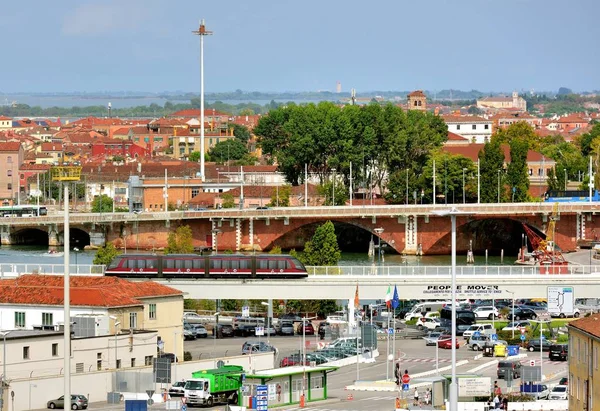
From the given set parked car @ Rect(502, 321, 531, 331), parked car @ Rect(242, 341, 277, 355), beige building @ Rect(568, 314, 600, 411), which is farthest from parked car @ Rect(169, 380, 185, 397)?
parked car @ Rect(502, 321, 531, 331)

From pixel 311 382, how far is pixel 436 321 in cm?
2184

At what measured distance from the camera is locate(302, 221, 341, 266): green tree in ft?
292

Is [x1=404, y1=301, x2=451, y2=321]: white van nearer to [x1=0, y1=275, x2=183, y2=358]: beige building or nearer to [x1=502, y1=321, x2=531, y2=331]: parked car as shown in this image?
[x1=502, y1=321, x2=531, y2=331]: parked car

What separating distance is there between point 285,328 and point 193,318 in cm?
631

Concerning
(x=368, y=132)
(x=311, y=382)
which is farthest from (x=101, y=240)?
(x=311, y=382)

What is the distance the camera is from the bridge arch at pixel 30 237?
126 meters

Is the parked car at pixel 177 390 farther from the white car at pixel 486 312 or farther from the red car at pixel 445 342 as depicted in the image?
the white car at pixel 486 312

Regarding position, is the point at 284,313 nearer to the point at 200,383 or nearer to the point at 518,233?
the point at 200,383

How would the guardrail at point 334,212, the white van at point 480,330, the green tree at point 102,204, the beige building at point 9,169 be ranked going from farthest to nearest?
1. the beige building at point 9,169
2. the green tree at point 102,204
3. the guardrail at point 334,212
4. the white van at point 480,330

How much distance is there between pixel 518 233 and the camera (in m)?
119

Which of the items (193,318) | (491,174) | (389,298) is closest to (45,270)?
(193,318)

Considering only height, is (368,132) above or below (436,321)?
above

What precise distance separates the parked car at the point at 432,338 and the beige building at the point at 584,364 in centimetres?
1677

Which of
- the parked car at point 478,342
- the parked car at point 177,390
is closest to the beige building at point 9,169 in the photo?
the parked car at point 478,342
